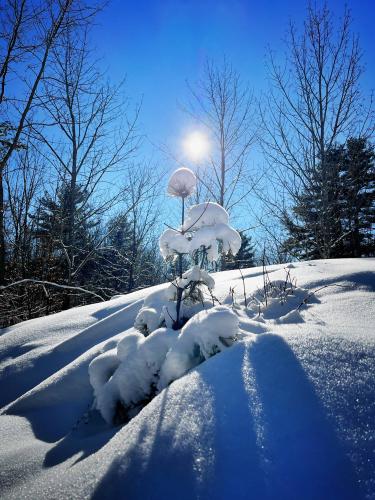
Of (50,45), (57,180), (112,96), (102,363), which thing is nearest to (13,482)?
(102,363)

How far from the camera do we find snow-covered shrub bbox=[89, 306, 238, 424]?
1.50m

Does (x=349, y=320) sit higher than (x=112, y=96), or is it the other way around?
(x=112, y=96)

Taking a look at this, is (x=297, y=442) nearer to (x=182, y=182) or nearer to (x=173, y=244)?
(x=173, y=244)

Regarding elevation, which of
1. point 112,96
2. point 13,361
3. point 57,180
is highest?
point 112,96

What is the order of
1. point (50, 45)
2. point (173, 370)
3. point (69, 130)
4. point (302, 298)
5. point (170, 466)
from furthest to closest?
1. point (69, 130)
2. point (50, 45)
3. point (302, 298)
4. point (173, 370)
5. point (170, 466)

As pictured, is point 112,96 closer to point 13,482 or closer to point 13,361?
point 13,361

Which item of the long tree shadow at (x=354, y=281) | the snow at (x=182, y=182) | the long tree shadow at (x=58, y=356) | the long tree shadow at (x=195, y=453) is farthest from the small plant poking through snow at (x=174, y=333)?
the long tree shadow at (x=354, y=281)

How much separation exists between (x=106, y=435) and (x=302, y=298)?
5.89 ft

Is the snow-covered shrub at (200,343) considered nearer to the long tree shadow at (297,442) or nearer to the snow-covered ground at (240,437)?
the snow-covered ground at (240,437)

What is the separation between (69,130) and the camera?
317 inches

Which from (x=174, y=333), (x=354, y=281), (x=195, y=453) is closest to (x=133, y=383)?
(x=174, y=333)

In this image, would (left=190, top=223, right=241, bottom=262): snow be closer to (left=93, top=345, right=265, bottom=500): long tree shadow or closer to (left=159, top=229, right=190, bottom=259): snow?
(left=159, top=229, right=190, bottom=259): snow

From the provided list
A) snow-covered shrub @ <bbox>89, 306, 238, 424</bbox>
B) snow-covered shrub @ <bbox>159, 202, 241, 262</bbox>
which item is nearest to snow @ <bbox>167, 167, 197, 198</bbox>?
snow-covered shrub @ <bbox>159, 202, 241, 262</bbox>

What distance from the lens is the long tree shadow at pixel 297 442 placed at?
0.77 meters
